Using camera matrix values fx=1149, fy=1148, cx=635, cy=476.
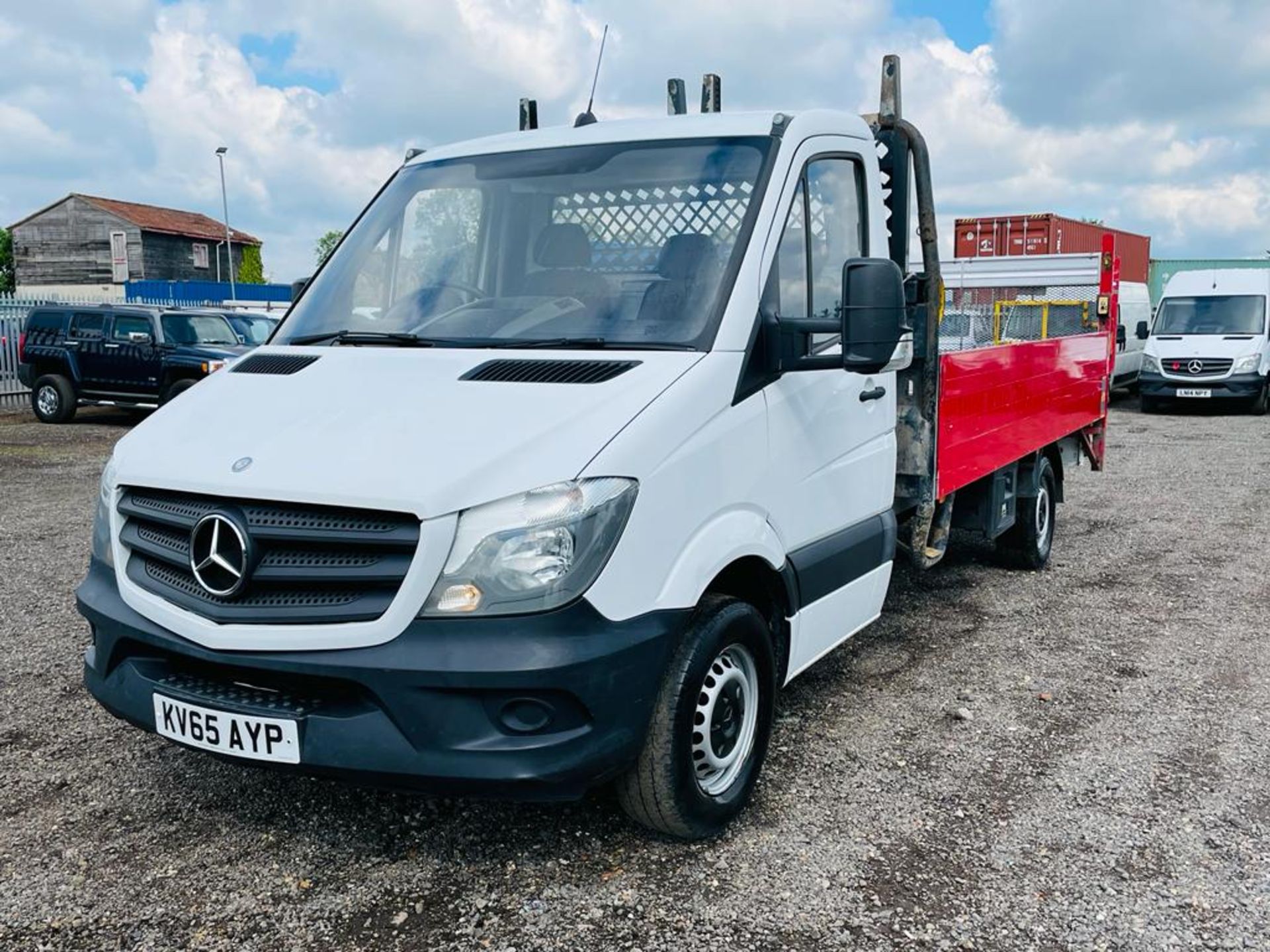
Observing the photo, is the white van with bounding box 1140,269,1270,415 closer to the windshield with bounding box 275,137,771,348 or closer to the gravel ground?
the gravel ground

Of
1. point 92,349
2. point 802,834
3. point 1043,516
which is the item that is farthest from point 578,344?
point 92,349

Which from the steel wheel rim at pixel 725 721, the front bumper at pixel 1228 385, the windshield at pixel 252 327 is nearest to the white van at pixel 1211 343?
the front bumper at pixel 1228 385

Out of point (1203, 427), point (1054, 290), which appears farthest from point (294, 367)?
point (1203, 427)

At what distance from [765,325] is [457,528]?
129cm

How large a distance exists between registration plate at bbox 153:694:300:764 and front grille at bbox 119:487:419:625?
0.27 m

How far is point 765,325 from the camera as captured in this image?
3.65 m

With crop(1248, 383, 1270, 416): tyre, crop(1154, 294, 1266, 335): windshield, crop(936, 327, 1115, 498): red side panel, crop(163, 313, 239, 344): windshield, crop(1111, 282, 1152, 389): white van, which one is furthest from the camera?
crop(1111, 282, 1152, 389): white van

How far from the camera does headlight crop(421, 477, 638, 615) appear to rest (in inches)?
114

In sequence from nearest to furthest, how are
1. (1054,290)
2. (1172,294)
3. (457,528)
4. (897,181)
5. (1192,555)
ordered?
(457,528)
(897,181)
(1192,555)
(1054,290)
(1172,294)

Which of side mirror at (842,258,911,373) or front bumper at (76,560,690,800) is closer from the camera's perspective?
front bumper at (76,560,690,800)

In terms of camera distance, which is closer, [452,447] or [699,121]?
[452,447]

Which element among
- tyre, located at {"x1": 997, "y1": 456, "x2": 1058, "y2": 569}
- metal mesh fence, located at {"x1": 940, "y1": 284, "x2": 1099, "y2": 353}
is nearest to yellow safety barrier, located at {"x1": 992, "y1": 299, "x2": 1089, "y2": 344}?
metal mesh fence, located at {"x1": 940, "y1": 284, "x2": 1099, "y2": 353}

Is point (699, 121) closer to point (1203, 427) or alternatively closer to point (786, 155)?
point (786, 155)

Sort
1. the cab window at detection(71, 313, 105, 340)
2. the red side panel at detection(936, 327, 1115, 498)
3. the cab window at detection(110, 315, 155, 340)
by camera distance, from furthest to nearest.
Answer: the cab window at detection(71, 313, 105, 340) < the cab window at detection(110, 315, 155, 340) < the red side panel at detection(936, 327, 1115, 498)
